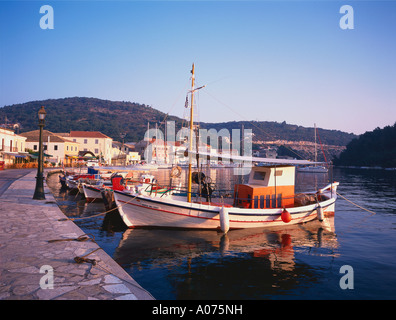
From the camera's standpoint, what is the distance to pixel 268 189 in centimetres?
1486

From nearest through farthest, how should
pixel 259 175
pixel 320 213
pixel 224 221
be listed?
1. pixel 224 221
2. pixel 320 213
3. pixel 259 175

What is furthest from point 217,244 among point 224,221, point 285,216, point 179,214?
point 285,216

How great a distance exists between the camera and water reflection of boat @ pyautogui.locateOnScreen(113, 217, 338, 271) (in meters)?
9.95

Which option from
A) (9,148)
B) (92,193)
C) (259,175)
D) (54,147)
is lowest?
(92,193)

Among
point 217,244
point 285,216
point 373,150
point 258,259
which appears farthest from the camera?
point 373,150

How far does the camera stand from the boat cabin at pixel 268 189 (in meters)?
14.5

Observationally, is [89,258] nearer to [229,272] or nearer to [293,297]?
[229,272]

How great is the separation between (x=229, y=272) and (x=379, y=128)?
159 meters

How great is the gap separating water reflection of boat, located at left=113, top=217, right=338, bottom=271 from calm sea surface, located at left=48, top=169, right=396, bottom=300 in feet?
0.11

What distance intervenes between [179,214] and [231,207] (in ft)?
8.09

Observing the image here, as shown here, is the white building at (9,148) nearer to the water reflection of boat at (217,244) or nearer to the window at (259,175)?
the water reflection of boat at (217,244)

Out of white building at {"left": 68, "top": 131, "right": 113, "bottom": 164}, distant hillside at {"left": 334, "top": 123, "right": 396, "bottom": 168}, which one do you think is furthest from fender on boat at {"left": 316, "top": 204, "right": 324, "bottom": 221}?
distant hillside at {"left": 334, "top": 123, "right": 396, "bottom": 168}

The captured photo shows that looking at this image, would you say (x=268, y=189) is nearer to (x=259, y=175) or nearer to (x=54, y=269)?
(x=259, y=175)

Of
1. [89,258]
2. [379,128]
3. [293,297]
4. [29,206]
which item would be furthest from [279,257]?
[379,128]
